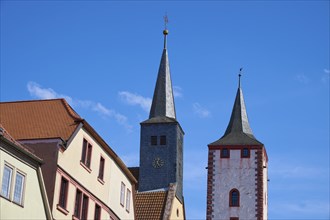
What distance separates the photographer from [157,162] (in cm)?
6406

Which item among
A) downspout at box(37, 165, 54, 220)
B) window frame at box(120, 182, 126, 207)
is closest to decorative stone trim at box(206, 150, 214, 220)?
window frame at box(120, 182, 126, 207)

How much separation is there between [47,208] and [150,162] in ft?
119

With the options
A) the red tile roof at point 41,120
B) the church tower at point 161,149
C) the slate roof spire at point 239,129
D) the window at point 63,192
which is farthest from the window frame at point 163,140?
the window at point 63,192

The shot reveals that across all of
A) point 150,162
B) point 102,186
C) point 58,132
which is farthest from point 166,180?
point 58,132

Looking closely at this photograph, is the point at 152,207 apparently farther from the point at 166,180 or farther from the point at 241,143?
the point at 241,143

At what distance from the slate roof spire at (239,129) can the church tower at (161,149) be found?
25.9 feet

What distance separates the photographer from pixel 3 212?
24.9 metres

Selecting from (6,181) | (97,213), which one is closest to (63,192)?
(97,213)

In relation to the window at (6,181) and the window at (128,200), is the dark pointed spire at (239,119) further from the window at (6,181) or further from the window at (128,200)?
the window at (6,181)

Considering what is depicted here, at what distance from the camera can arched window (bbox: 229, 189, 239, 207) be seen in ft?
240

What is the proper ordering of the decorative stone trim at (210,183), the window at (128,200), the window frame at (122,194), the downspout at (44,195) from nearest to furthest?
the downspout at (44,195) < the window frame at (122,194) < the window at (128,200) < the decorative stone trim at (210,183)

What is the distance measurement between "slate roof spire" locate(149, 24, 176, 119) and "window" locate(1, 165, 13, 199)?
43.1 meters

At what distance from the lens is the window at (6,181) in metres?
25.1

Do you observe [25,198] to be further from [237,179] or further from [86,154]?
[237,179]
